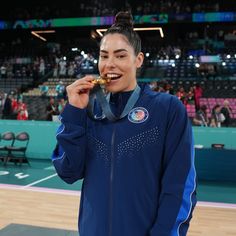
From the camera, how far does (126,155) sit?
149 cm

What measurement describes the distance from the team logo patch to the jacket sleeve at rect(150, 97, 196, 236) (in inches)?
3.9

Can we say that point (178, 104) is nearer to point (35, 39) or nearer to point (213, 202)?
point (213, 202)

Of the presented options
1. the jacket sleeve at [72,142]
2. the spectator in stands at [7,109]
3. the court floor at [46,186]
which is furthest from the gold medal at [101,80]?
the spectator in stands at [7,109]

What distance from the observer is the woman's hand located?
59.4 inches

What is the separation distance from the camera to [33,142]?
31.4 ft

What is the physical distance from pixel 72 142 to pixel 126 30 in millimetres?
513

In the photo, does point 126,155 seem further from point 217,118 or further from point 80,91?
point 217,118

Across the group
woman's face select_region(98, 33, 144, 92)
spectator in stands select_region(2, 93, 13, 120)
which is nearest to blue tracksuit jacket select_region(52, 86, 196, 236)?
woman's face select_region(98, 33, 144, 92)

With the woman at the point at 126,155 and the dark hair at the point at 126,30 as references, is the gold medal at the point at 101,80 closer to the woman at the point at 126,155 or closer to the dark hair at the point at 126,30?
the woman at the point at 126,155

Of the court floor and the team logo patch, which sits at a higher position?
the team logo patch

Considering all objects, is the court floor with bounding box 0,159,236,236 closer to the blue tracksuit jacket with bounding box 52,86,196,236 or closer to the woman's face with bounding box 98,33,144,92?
the blue tracksuit jacket with bounding box 52,86,196,236

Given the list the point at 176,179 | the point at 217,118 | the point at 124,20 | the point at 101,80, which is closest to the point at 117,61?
the point at 101,80

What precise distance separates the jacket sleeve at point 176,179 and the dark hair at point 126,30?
1.00 ft

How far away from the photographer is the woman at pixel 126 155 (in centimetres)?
147
